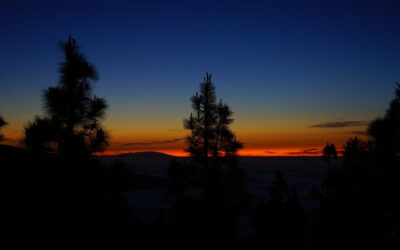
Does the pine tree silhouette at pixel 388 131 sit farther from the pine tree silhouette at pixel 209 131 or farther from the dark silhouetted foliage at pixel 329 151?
the dark silhouetted foliage at pixel 329 151

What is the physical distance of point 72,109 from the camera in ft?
35.9

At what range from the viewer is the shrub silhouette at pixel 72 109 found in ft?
34.2

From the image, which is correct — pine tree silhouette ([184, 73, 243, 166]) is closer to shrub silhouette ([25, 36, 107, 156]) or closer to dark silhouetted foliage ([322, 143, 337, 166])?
shrub silhouette ([25, 36, 107, 156])

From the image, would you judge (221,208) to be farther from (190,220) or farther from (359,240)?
(359,240)

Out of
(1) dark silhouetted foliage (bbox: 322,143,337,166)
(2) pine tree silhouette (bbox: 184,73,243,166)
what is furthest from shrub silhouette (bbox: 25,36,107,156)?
(1) dark silhouetted foliage (bbox: 322,143,337,166)

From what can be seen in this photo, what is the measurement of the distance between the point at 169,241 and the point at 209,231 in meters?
1.08

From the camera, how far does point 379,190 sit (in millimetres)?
8578

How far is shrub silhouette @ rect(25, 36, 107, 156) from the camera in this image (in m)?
10.4

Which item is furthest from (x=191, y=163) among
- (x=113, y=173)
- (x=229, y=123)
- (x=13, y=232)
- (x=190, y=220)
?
(x=13, y=232)

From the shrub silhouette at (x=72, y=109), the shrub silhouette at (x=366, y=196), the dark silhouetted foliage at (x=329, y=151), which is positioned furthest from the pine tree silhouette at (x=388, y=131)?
the dark silhouetted foliage at (x=329, y=151)

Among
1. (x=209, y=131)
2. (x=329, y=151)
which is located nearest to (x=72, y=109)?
(x=209, y=131)

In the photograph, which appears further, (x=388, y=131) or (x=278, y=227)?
(x=388, y=131)

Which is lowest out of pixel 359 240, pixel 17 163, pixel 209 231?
pixel 359 240

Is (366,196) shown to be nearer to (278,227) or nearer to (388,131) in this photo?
(388,131)
